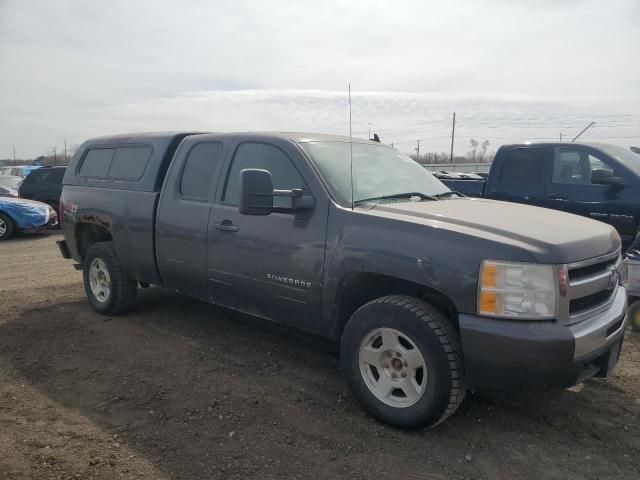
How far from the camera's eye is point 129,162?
216 inches

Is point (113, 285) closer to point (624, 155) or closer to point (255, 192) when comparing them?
point (255, 192)

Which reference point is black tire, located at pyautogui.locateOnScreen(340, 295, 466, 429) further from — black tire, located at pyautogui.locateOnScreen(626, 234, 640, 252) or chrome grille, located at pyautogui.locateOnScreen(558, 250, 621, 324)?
black tire, located at pyautogui.locateOnScreen(626, 234, 640, 252)

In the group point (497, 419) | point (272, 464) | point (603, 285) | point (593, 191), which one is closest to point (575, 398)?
point (497, 419)

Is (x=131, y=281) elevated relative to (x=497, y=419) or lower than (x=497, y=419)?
→ elevated

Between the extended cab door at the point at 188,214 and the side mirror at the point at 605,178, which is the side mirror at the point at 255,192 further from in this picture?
the side mirror at the point at 605,178

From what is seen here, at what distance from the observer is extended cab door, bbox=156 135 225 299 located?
454 cm

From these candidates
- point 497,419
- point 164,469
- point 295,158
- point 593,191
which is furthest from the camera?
point 593,191

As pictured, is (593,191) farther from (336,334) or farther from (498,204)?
(336,334)

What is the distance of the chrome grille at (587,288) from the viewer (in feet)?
9.66

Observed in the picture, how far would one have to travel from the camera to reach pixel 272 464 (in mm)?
2941

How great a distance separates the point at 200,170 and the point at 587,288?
10.6 feet

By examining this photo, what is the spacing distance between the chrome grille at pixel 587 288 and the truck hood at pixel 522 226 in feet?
0.19

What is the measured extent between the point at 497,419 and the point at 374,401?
83 cm

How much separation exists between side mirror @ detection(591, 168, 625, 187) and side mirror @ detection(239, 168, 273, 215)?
16.0ft
